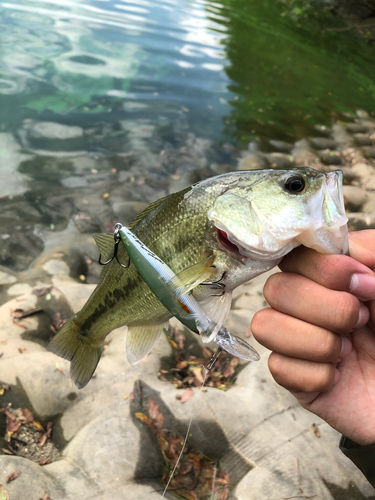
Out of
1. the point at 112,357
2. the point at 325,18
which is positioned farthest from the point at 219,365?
the point at 325,18

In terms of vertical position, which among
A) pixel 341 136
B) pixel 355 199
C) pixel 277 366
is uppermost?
pixel 277 366

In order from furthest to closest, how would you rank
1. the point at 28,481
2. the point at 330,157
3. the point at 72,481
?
the point at 330,157, the point at 72,481, the point at 28,481

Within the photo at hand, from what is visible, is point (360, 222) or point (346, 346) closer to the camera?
point (346, 346)

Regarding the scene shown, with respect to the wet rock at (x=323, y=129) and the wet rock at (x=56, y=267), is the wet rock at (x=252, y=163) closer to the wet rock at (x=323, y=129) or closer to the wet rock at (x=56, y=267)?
the wet rock at (x=323, y=129)

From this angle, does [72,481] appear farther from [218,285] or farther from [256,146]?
[256,146]

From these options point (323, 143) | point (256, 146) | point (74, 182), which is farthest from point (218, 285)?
point (323, 143)

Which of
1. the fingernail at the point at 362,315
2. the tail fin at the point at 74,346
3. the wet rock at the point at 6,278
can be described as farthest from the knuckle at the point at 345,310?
the wet rock at the point at 6,278

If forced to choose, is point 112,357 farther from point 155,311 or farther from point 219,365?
point 155,311
